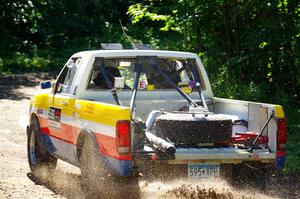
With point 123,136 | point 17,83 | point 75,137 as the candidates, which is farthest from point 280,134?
point 17,83

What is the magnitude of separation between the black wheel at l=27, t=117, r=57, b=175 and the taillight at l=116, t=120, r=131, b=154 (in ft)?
9.30

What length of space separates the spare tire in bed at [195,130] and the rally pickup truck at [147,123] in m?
0.01

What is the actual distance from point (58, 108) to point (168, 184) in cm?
228

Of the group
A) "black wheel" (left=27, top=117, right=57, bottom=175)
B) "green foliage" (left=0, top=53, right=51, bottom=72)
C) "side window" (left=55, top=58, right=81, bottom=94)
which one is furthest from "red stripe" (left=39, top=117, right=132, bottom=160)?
"green foliage" (left=0, top=53, right=51, bottom=72)

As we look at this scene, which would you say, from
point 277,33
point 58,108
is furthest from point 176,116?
point 277,33

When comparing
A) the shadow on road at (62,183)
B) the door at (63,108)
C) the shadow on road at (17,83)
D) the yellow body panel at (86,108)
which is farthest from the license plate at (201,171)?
the shadow on road at (17,83)

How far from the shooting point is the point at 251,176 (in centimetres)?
714

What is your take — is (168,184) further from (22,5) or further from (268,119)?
(22,5)

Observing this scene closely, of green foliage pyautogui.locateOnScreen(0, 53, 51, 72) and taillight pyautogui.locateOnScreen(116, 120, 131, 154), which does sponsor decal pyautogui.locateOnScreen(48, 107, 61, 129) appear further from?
green foliage pyautogui.locateOnScreen(0, 53, 51, 72)

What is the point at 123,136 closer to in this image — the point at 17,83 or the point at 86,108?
the point at 86,108

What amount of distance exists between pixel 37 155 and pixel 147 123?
8.27 ft

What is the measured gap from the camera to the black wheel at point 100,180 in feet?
21.2

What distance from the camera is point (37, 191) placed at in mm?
7883

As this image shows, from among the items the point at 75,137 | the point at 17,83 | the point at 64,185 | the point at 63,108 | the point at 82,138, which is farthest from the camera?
the point at 17,83
